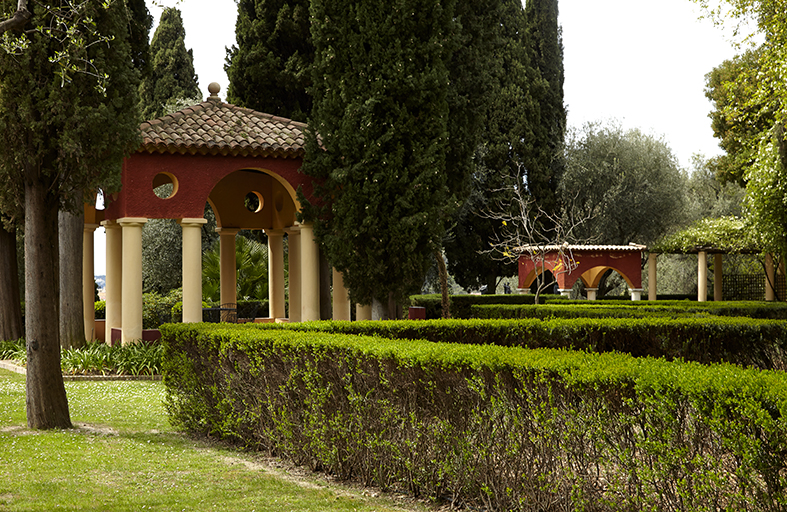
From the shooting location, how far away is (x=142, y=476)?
596 centimetres

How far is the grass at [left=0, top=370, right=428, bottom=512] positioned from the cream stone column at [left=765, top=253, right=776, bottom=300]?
76.3 ft

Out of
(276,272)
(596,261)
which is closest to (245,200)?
(276,272)

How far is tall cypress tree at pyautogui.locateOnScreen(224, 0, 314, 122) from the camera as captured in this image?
19.3 metres

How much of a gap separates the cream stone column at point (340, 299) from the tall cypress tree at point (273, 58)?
5383 mm

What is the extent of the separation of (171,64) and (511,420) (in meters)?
26.8

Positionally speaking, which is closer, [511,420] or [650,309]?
[511,420]

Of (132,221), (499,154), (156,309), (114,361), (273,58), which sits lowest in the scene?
(114,361)

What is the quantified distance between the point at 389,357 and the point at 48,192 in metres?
4.87

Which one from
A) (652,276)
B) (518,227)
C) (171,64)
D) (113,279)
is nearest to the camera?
(113,279)

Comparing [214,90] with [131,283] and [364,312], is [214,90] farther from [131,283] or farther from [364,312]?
[364,312]

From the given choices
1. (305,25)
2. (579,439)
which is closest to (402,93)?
(305,25)

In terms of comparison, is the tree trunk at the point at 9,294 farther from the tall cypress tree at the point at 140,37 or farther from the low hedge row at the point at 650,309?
the low hedge row at the point at 650,309

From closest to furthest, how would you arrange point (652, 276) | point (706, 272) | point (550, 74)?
point (706, 272) → point (652, 276) → point (550, 74)

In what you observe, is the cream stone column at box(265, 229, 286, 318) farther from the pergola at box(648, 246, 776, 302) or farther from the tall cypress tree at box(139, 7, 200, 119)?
the pergola at box(648, 246, 776, 302)
